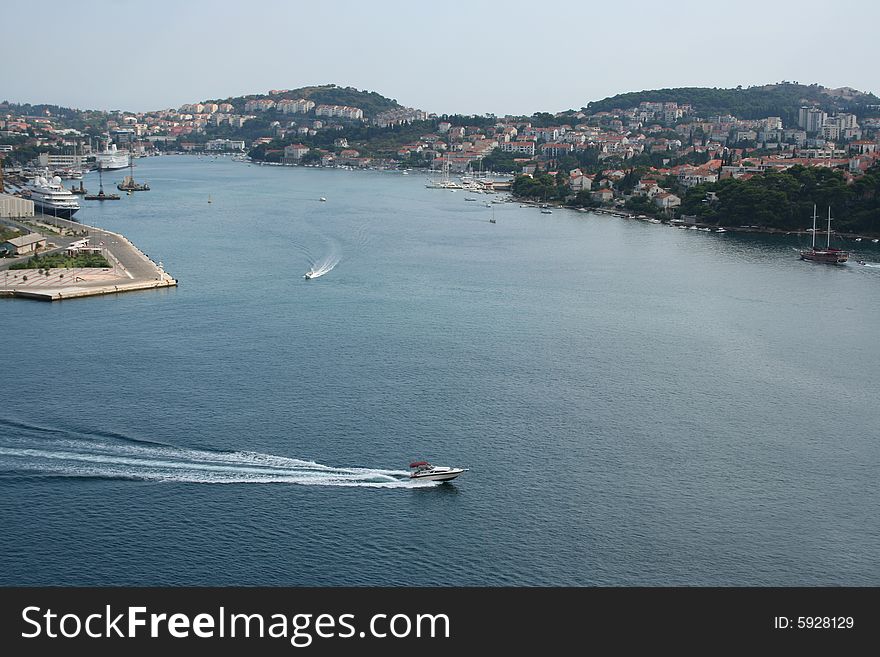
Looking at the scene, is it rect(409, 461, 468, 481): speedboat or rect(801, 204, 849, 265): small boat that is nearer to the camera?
rect(409, 461, 468, 481): speedboat

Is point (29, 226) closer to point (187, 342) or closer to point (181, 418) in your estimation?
point (187, 342)

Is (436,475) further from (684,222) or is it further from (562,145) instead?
(562,145)

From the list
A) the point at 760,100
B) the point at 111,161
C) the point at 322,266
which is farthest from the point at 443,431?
the point at 760,100

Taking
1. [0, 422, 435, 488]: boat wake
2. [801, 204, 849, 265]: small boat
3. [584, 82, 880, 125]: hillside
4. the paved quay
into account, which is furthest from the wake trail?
[584, 82, 880, 125]: hillside

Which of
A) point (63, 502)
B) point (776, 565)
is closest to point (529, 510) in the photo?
point (776, 565)

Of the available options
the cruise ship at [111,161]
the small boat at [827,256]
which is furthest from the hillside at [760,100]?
the small boat at [827,256]

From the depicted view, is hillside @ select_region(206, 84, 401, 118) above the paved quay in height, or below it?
above

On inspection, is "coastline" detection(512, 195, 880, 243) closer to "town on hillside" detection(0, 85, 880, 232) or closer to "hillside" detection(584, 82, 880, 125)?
"town on hillside" detection(0, 85, 880, 232)
